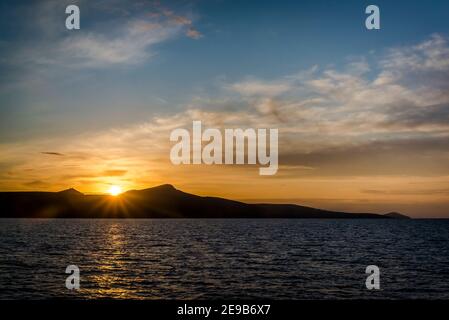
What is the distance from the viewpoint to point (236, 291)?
37875 millimetres

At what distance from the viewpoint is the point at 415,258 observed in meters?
72.1

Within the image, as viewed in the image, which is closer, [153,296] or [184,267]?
[153,296]

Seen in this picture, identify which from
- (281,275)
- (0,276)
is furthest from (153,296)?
(0,276)

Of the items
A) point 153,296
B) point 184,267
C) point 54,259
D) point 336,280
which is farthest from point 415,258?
point 54,259

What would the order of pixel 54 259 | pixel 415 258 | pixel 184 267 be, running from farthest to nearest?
1. pixel 415 258
2. pixel 54 259
3. pixel 184 267

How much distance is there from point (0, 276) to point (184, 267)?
20.0 metres
